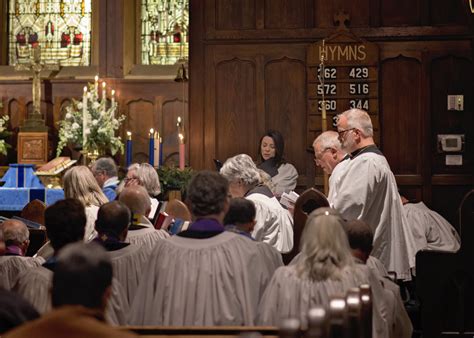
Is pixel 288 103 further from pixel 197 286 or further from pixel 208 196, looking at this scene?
pixel 197 286

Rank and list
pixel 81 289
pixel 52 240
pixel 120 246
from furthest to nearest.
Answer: pixel 120 246 → pixel 52 240 → pixel 81 289

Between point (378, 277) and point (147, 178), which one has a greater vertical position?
point (147, 178)

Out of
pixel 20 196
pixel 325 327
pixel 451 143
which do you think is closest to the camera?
pixel 325 327

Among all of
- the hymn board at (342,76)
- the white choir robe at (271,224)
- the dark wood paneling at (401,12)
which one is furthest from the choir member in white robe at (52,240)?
the dark wood paneling at (401,12)

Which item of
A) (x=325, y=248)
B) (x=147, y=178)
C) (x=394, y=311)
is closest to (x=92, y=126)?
(x=147, y=178)

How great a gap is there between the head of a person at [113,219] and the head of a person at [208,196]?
713 mm

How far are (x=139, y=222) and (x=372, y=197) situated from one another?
1796 millimetres

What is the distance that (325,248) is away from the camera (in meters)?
4.85

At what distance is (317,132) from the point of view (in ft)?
36.7

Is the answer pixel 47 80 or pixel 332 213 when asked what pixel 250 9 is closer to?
pixel 47 80

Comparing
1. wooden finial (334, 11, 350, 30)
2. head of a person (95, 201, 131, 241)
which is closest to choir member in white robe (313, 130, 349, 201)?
head of a person (95, 201, 131, 241)

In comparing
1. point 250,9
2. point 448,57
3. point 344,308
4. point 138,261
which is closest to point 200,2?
point 250,9

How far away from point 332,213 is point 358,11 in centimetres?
659

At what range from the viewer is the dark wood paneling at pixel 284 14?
37.2ft
